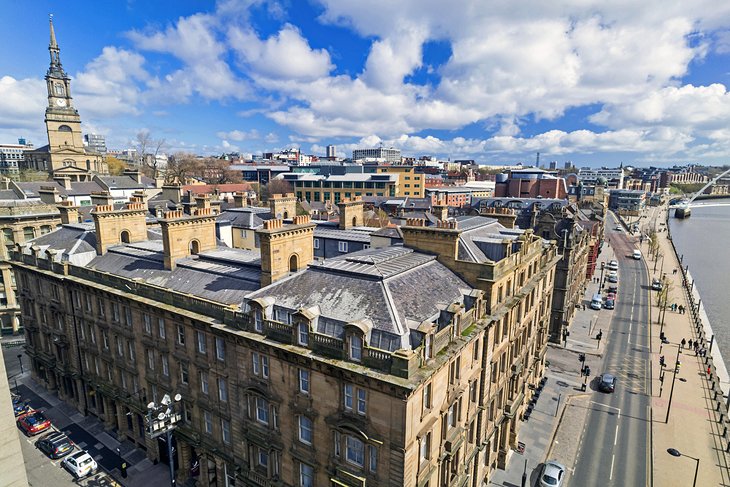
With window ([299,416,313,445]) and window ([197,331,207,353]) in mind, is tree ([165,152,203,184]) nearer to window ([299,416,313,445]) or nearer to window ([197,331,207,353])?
window ([197,331,207,353])

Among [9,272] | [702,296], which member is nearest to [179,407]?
[9,272]

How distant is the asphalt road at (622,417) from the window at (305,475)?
77.1 ft

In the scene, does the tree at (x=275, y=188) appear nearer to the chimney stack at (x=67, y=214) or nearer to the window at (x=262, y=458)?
the chimney stack at (x=67, y=214)

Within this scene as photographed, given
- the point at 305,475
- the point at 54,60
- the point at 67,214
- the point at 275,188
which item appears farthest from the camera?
the point at 275,188

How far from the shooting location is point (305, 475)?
916 inches

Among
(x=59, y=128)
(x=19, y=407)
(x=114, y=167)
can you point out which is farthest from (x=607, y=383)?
(x=114, y=167)

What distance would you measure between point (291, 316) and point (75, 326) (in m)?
29.3

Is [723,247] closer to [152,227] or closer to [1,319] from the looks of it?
[152,227]

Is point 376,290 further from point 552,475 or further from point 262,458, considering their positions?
point 552,475

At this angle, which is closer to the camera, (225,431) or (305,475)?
(305,475)

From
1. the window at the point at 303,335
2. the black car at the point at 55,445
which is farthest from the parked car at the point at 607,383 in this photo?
the black car at the point at 55,445

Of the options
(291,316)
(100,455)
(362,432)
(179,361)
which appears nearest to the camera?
(362,432)

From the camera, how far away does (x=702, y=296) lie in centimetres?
9119

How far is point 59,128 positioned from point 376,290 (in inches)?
4864
